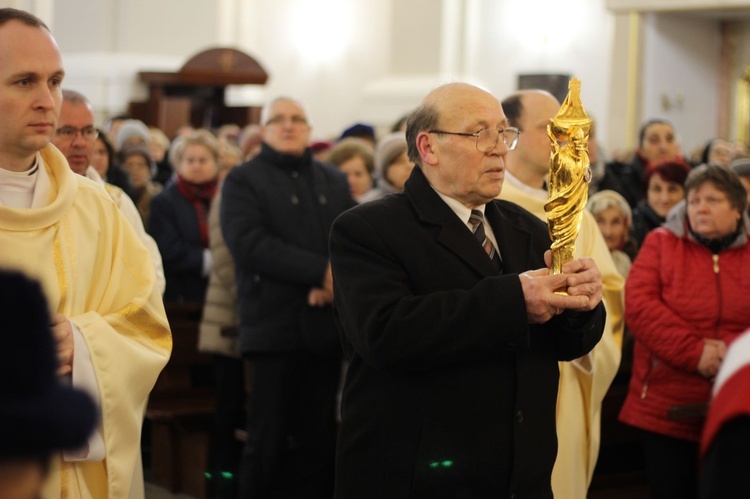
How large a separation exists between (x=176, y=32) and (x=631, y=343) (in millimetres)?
10066

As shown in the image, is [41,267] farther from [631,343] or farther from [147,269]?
[631,343]

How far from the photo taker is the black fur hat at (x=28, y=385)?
1.50 meters

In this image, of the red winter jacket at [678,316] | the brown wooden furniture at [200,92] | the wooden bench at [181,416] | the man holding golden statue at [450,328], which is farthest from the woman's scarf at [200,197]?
the brown wooden furniture at [200,92]

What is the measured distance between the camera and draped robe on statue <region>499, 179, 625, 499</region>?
4180 millimetres

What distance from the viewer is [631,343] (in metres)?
5.72

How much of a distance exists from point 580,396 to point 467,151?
1.40 meters

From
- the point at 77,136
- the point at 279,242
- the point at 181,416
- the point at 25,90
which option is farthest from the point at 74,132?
the point at 181,416

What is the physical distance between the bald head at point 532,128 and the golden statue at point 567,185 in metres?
1.23

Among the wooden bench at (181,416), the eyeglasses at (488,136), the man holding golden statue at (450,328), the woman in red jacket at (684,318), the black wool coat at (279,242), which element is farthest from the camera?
the wooden bench at (181,416)

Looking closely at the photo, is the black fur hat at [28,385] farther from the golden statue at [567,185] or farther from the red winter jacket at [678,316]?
the red winter jacket at [678,316]

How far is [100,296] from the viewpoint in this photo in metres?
3.31

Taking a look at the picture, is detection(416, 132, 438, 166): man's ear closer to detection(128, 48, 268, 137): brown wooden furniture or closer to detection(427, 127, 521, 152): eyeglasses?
detection(427, 127, 521, 152): eyeglasses

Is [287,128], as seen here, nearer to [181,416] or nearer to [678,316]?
[181,416]

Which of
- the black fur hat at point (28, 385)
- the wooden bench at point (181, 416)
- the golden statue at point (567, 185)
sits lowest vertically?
the wooden bench at point (181, 416)
